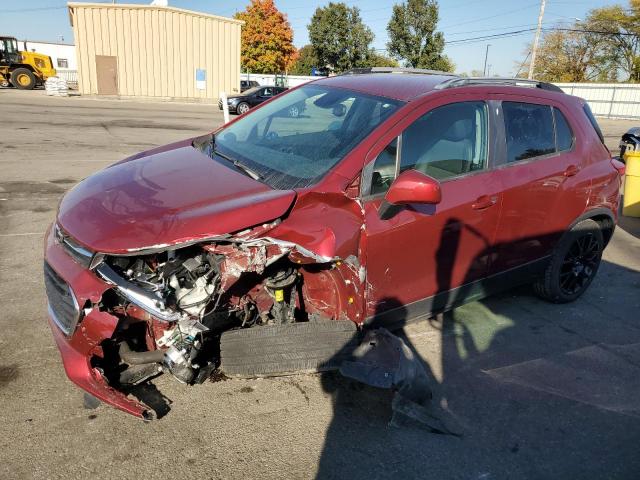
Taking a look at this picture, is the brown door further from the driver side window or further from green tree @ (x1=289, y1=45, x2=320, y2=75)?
the driver side window

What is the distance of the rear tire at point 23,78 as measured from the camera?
1153 inches

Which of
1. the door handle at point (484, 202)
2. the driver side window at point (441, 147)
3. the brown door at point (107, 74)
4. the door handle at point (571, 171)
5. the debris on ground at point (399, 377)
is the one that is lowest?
the debris on ground at point (399, 377)

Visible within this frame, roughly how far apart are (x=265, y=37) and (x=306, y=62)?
21.5 feet

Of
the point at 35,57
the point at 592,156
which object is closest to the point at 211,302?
the point at 592,156

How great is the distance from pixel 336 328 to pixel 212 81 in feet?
107

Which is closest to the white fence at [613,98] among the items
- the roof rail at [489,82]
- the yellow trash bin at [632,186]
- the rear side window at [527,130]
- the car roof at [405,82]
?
the yellow trash bin at [632,186]

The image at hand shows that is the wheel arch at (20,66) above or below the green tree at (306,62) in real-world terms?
below

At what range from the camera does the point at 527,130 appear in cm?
386

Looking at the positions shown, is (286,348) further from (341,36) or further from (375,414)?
(341,36)

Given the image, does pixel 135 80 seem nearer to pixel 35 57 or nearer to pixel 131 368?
pixel 35 57

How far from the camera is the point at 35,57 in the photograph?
98.9 feet

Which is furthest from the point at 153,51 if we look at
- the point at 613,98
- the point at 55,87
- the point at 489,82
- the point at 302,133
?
the point at 613,98

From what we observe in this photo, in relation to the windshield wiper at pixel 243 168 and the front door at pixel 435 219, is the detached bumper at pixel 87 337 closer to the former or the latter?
the windshield wiper at pixel 243 168

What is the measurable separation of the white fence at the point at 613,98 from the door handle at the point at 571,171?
3645cm
